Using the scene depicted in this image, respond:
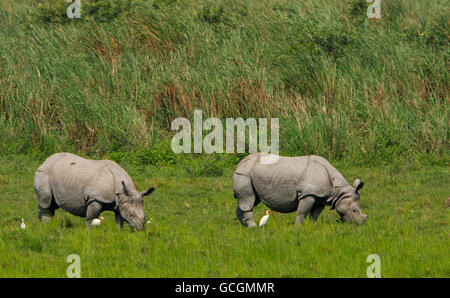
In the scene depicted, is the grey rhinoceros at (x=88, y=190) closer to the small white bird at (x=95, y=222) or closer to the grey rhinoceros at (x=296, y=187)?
the small white bird at (x=95, y=222)

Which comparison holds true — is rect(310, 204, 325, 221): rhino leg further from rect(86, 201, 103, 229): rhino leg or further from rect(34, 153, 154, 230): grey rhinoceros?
rect(86, 201, 103, 229): rhino leg

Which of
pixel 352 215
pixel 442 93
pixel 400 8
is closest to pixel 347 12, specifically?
pixel 400 8

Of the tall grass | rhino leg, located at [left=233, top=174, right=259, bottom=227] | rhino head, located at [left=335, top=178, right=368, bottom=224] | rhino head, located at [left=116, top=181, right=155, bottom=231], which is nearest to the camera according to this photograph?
rhino head, located at [left=116, top=181, right=155, bottom=231]

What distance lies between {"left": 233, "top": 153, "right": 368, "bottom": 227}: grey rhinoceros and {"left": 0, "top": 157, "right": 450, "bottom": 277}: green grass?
267mm

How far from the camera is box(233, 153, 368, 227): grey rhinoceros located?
10414 millimetres

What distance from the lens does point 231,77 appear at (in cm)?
1856

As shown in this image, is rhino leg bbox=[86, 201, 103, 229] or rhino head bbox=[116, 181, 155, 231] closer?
rhino head bbox=[116, 181, 155, 231]

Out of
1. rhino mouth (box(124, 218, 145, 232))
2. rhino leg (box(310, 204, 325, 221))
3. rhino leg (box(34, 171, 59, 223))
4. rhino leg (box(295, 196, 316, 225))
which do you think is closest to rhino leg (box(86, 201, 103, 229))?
rhino mouth (box(124, 218, 145, 232))

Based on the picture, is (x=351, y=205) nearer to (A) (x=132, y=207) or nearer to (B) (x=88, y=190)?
(A) (x=132, y=207)

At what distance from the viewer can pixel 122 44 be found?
20750mm

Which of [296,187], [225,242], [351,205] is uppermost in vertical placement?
[296,187]

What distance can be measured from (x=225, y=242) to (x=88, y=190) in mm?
1963

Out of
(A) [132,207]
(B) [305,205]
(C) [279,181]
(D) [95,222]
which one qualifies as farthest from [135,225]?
(B) [305,205]

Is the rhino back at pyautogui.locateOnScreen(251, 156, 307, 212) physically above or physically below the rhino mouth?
above
